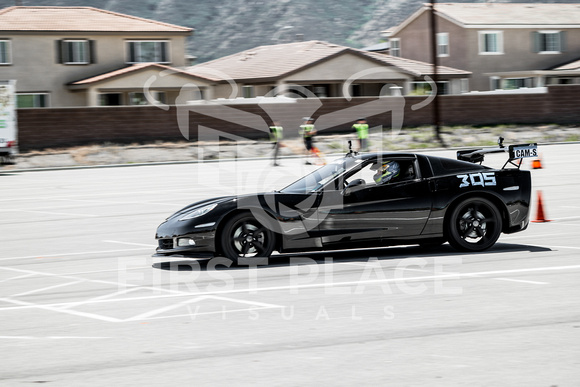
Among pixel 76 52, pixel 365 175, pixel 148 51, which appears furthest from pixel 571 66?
pixel 365 175

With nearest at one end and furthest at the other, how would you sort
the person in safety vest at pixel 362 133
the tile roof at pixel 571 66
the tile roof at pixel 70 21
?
the person in safety vest at pixel 362 133 < the tile roof at pixel 70 21 < the tile roof at pixel 571 66

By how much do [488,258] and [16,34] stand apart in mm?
39218

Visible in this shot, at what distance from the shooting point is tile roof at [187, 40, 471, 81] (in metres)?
48.0

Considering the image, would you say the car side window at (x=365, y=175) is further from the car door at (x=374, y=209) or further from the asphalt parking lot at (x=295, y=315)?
the asphalt parking lot at (x=295, y=315)

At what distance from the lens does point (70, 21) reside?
152 feet

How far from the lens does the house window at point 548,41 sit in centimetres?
5541

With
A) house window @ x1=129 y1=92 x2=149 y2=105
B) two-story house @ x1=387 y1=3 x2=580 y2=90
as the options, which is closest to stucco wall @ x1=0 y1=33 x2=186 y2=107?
house window @ x1=129 y1=92 x2=149 y2=105

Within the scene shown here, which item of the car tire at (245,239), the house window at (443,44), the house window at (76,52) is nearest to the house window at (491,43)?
the house window at (443,44)

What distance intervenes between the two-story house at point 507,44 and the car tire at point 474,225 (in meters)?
45.4

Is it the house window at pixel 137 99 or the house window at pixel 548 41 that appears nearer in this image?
the house window at pixel 137 99

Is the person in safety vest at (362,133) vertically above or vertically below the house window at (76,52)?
below

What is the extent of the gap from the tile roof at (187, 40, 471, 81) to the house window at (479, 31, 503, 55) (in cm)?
333

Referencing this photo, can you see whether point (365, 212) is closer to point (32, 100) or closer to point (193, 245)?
point (193, 245)

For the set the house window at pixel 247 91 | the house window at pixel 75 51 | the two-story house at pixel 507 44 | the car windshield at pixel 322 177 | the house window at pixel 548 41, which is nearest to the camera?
the car windshield at pixel 322 177
